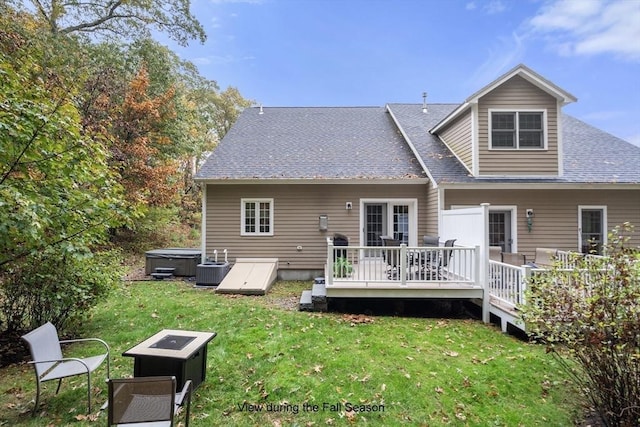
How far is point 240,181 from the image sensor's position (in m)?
9.31

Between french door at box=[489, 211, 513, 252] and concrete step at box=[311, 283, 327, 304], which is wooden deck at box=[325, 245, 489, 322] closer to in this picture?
concrete step at box=[311, 283, 327, 304]

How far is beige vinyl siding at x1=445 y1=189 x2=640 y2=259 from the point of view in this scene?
8602 mm

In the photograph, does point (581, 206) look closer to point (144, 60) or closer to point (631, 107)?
point (631, 107)

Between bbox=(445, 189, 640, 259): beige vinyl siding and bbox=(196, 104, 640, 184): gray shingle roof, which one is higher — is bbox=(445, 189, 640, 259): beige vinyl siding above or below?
below

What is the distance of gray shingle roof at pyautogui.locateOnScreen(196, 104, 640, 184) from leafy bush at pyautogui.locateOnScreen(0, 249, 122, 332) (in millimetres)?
4960

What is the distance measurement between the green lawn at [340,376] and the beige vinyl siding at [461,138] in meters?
5.01

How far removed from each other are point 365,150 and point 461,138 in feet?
9.80

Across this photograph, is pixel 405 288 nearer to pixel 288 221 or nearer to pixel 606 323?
pixel 606 323

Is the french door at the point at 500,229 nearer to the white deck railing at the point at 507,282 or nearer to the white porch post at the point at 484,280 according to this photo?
the white deck railing at the point at 507,282

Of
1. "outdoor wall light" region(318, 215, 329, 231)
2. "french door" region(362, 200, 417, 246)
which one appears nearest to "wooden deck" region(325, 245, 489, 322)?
"outdoor wall light" region(318, 215, 329, 231)

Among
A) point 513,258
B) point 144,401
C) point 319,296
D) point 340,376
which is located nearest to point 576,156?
point 513,258

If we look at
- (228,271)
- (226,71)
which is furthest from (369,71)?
(228,271)

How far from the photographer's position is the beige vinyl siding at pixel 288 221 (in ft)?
31.3

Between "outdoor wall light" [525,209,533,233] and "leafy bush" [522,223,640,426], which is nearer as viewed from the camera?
"leafy bush" [522,223,640,426]
